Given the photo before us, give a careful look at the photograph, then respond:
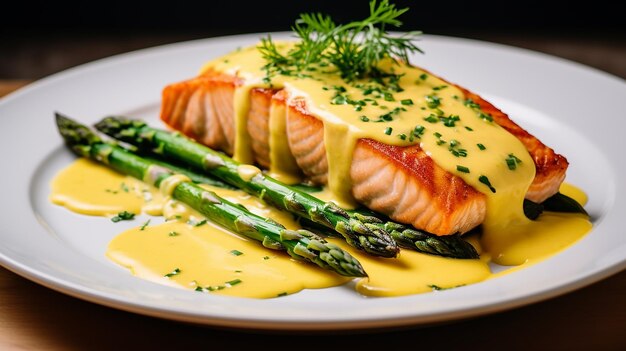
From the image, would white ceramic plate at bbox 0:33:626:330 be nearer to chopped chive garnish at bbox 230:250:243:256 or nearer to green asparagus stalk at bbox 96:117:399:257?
green asparagus stalk at bbox 96:117:399:257

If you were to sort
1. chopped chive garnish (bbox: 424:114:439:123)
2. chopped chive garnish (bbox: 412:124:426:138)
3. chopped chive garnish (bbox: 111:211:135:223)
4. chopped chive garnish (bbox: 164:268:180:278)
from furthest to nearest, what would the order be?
1. chopped chive garnish (bbox: 111:211:135:223)
2. chopped chive garnish (bbox: 424:114:439:123)
3. chopped chive garnish (bbox: 412:124:426:138)
4. chopped chive garnish (bbox: 164:268:180:278)

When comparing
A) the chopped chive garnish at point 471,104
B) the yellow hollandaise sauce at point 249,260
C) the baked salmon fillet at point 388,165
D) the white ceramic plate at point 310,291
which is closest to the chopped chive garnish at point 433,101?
the chopped chive garnish at point 471,104

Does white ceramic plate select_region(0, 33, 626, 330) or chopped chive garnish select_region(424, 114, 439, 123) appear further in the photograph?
chopped chive garnish select_region(424, 114, 439, 123)

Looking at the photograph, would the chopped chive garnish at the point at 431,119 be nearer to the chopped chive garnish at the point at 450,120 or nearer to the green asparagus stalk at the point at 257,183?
the chopped chive garnish at the point at 450,120

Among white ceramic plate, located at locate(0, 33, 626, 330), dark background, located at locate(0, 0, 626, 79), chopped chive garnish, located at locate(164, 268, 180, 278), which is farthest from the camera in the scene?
dark background, located at locate(0, 0, 626, 79)

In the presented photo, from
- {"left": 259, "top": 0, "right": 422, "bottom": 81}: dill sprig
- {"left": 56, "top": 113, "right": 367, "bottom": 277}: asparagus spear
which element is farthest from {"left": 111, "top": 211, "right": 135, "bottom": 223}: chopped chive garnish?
{"left": 259, "top": 0, "right": 422, "bottom": 81}: dill sprig

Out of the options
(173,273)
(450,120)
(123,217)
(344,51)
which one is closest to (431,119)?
(450,120)

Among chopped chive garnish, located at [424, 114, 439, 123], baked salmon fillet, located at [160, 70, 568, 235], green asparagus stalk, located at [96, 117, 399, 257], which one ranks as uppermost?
chopped chive garnish, located at [424, 114, 439, 123]

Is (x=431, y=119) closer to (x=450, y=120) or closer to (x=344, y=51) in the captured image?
(x=450, y=120)
